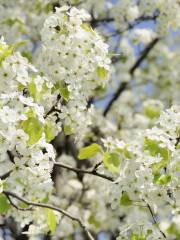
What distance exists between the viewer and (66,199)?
39.0ft

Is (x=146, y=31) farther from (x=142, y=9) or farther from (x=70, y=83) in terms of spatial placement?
(x=70, y=83)

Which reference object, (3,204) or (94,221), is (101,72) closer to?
(3,204)

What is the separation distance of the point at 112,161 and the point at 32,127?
65cm

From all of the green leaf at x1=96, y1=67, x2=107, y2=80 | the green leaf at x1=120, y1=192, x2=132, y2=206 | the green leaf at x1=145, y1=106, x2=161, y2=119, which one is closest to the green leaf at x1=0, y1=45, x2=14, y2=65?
the green leaf at x1=96, y1=67, x2=107, y2=80

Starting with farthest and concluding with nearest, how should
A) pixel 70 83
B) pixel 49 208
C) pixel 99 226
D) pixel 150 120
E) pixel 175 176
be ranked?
pixel 150 120 → pixel 99 226 → pixel 49 208 → pixel 70 83 → pixel 175 176

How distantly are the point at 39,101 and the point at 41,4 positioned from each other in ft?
15.3

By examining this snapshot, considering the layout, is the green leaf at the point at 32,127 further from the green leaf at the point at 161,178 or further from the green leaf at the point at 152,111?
the green leaf at the point at 152,111

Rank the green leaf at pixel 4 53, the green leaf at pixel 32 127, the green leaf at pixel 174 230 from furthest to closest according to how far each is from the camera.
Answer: the green leaf at pixel 174 230
the green leaf at pixel 4 53
the green leaf at pixel 32 127

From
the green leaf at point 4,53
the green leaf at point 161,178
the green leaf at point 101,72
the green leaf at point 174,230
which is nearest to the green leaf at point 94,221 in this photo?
the green leaf at point 174,230

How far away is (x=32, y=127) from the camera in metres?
3.94

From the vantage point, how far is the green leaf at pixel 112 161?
4.21 m

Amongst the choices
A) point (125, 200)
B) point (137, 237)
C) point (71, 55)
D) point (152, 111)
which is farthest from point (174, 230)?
point (152, 111)

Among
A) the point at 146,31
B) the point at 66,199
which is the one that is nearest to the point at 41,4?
the point at 146,31

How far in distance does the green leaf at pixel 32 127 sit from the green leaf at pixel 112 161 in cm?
54
